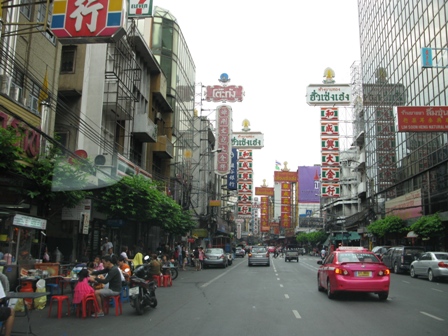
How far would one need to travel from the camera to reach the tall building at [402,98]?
112 feet

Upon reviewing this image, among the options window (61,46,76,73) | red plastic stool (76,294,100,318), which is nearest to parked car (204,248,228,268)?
window (61,46,76,73)

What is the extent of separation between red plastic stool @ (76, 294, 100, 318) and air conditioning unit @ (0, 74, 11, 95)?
900 centimetres

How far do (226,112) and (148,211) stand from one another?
24.2 metres

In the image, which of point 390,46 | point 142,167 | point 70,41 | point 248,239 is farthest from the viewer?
point 248,239

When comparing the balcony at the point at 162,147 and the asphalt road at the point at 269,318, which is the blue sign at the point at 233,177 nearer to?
the balcony at the point at 162,147

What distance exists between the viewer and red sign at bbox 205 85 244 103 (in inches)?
1847

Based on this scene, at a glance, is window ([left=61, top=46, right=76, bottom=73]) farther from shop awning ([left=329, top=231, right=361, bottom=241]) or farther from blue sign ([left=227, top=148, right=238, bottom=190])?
shop awning ([left=329, top=231, right=361, bottom=241])

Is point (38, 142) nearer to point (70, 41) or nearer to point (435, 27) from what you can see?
point (70, 41)

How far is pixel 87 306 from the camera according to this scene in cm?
1059

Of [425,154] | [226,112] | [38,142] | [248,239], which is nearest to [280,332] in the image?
[38,142]

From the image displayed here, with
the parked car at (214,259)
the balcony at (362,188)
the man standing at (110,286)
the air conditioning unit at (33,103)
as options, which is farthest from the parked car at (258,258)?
the balcony at (362,188)

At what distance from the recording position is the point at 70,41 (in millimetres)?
11211

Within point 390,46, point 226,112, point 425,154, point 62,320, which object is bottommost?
point 62,320

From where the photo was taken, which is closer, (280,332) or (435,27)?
(280,332)
